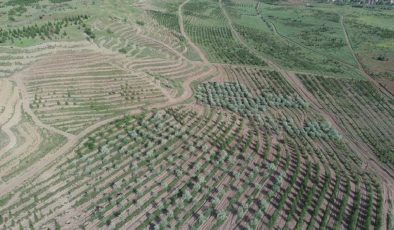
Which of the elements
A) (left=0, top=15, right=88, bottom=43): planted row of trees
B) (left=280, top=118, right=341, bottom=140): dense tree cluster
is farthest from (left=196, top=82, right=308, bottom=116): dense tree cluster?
(left=0, top=15, right=88, bottom=43): planted row of trees

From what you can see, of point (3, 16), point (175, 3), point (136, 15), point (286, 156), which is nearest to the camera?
point (286, 156)

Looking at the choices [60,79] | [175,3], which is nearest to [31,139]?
[60,79]

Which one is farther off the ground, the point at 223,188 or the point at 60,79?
the point at 60,79

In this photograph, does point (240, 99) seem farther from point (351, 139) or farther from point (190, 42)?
point (190, 42)

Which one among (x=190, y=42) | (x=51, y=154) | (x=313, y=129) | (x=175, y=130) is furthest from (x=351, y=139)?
(x=190, y=42)

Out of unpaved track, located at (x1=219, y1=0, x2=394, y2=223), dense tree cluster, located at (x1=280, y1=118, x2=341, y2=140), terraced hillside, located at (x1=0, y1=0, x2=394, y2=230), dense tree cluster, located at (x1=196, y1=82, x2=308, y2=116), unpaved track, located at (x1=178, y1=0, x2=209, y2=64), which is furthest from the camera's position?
unpaved track, located at (x1=178, y1=0, x2=209, y2=64)

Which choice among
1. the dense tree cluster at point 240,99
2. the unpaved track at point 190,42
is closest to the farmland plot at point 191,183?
the dense tree cluster at point 240,99

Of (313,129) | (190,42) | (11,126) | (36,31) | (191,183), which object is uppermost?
(36,31)

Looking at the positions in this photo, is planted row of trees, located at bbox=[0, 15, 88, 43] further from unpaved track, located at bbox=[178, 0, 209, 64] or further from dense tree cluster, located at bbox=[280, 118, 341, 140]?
dense tree cluster, located at bbox=[280, 118, 341, 140]

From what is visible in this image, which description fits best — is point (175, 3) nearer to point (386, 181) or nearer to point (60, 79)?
point (60, 79)
